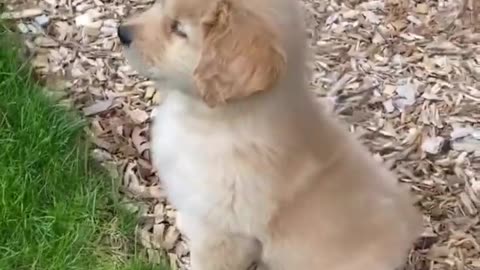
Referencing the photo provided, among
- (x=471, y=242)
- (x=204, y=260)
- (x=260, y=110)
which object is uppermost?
(x=260, y=110)

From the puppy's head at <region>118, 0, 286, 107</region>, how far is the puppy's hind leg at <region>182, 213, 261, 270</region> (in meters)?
0.41

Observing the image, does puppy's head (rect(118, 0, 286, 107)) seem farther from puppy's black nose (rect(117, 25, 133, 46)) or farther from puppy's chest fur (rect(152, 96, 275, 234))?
puppy's chest fur (rect(152, 96, 275, 234))

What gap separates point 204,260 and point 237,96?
578mm

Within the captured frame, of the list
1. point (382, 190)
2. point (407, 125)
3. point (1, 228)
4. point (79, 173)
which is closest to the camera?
point (382, 190)

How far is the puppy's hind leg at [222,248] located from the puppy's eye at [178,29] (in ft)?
1.71

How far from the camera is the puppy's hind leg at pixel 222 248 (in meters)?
2.74

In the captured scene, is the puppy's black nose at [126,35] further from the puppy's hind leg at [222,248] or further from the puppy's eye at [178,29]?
the puppy's hind leg at [222,248]

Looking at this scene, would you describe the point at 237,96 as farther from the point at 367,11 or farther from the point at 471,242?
the point at 367,11

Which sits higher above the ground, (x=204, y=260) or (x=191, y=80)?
(x=191, y=80)

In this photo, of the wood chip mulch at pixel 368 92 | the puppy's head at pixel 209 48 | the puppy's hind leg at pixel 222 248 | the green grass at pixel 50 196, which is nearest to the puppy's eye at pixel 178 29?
the puppy's head at pixel 209 48

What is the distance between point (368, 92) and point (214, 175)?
126 cm

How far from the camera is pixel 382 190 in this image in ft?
9.10

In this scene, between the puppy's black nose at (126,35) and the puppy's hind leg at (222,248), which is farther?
the puppy's hind leg at (222,248)

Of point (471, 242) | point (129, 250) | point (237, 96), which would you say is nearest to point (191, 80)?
point (237, 96)
